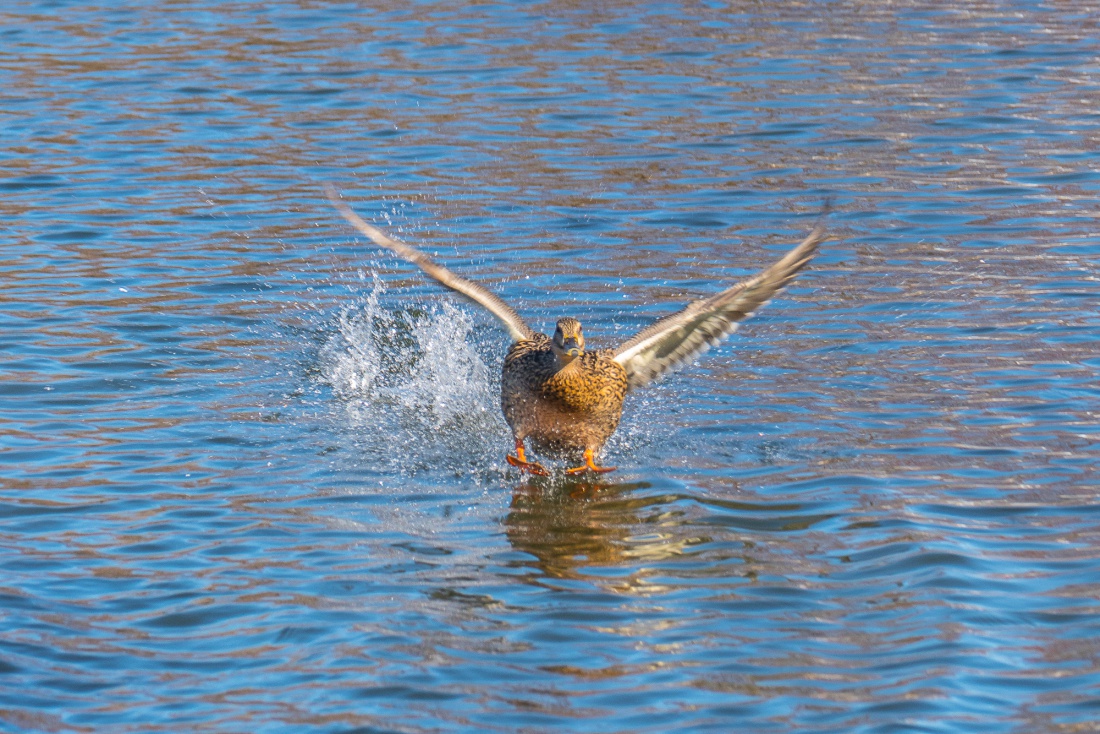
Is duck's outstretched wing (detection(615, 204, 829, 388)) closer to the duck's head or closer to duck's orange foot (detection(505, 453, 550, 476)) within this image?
the duck's head

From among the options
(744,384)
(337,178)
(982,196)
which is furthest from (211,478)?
(982,196)

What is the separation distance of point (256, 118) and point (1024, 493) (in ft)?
31.1

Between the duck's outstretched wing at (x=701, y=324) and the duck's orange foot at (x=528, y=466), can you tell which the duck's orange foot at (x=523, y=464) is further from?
the duck's outstretched wing at (x=701, y=324)

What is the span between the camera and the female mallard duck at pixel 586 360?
721 cm

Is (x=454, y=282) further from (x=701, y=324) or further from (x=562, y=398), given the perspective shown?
(x=701, y=324)

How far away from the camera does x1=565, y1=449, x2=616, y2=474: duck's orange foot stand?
7.28m

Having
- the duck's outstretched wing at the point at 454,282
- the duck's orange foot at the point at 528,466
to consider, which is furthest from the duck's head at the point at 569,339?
the duck's outstretched wing at the point at 454,282

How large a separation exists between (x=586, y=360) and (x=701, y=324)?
647 millimetres

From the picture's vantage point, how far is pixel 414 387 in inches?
338

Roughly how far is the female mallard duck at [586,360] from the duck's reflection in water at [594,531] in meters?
0.19

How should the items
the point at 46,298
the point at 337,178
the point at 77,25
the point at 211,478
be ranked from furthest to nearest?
the point at 77,25 < the point at 337,178 < the point at 46,298 < the point at 211,478

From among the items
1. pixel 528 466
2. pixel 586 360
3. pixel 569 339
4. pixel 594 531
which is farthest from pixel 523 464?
pixel 594 531

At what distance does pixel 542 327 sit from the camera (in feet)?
30.3

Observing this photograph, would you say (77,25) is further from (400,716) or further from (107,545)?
(400,716)
